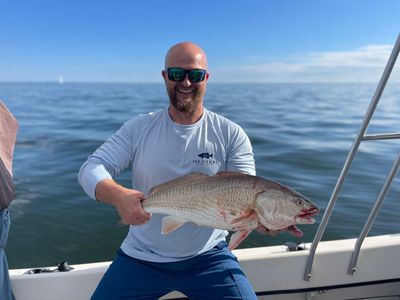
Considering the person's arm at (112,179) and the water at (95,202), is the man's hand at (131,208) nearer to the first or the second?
the person's arm at (112,179)

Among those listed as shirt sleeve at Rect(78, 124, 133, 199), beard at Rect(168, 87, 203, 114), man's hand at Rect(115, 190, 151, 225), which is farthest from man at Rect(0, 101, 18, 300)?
beard at Rect(168, 87, 203, 114)

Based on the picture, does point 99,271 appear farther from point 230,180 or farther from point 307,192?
point 307,192

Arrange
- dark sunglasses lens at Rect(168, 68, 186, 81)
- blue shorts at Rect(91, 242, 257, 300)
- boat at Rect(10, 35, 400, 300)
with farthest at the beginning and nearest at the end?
boat at Rect(10, 35, 400, 300), dark sunglasses lens at Rect(168, 68, 186, 81), blue shorts at Rect(91, 242, 257, 300)

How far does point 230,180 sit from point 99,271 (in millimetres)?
1373

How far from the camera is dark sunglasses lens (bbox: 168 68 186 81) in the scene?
2.72 metres

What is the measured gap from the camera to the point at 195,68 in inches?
108

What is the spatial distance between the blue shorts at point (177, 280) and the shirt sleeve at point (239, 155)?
2.14 ft

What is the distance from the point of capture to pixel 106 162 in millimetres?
2668

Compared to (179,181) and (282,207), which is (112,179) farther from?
(282,207)

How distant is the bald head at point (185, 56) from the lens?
8.96 feet

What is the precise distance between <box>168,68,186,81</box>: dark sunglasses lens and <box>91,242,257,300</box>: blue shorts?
4.08 ft

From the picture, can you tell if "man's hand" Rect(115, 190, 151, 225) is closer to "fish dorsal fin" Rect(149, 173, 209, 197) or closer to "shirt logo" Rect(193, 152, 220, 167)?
"fish dorsal fin" Rect(149, 173, 209, 197)

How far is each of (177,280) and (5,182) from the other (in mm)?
Answer: 1287

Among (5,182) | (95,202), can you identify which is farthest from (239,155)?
(95,202)
